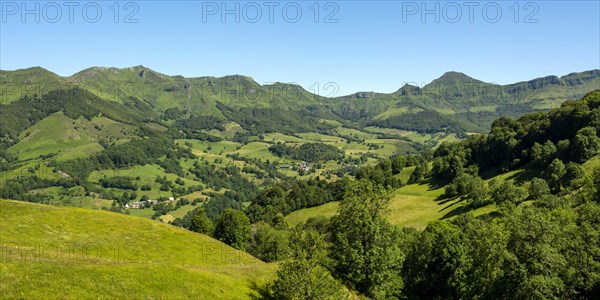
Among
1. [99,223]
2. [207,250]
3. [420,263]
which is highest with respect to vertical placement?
[99,223]

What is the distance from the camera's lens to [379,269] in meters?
59.7

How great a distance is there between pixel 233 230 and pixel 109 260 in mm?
67657

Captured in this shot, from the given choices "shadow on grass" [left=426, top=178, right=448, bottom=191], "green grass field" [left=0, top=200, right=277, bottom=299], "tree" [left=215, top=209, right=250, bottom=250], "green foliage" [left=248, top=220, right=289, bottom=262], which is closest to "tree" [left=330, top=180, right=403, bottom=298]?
"green grass field" [left=0, top=200, right=277, bottom=299]

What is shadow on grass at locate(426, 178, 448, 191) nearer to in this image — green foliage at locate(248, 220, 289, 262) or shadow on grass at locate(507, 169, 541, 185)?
shadow on grass at locate(507, 169, 541, 185)

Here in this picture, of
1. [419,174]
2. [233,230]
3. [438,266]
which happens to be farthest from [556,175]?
[233,230]

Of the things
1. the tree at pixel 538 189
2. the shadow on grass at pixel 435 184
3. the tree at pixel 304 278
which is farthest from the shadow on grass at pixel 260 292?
the shadow on grass at pixel 435 184

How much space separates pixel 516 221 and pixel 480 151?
138 m

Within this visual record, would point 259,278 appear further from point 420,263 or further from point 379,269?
point 420,263

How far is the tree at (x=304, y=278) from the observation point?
4641cm

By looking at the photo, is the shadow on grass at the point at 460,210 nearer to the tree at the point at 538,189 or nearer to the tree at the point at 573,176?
the tree at the point at 538,189

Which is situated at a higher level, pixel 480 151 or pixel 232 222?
pixel 480 151

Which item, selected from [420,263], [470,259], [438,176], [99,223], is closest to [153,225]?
[99,223]

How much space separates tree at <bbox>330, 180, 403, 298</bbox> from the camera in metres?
59.7

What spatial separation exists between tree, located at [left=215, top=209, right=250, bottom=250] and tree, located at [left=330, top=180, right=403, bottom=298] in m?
60.1
